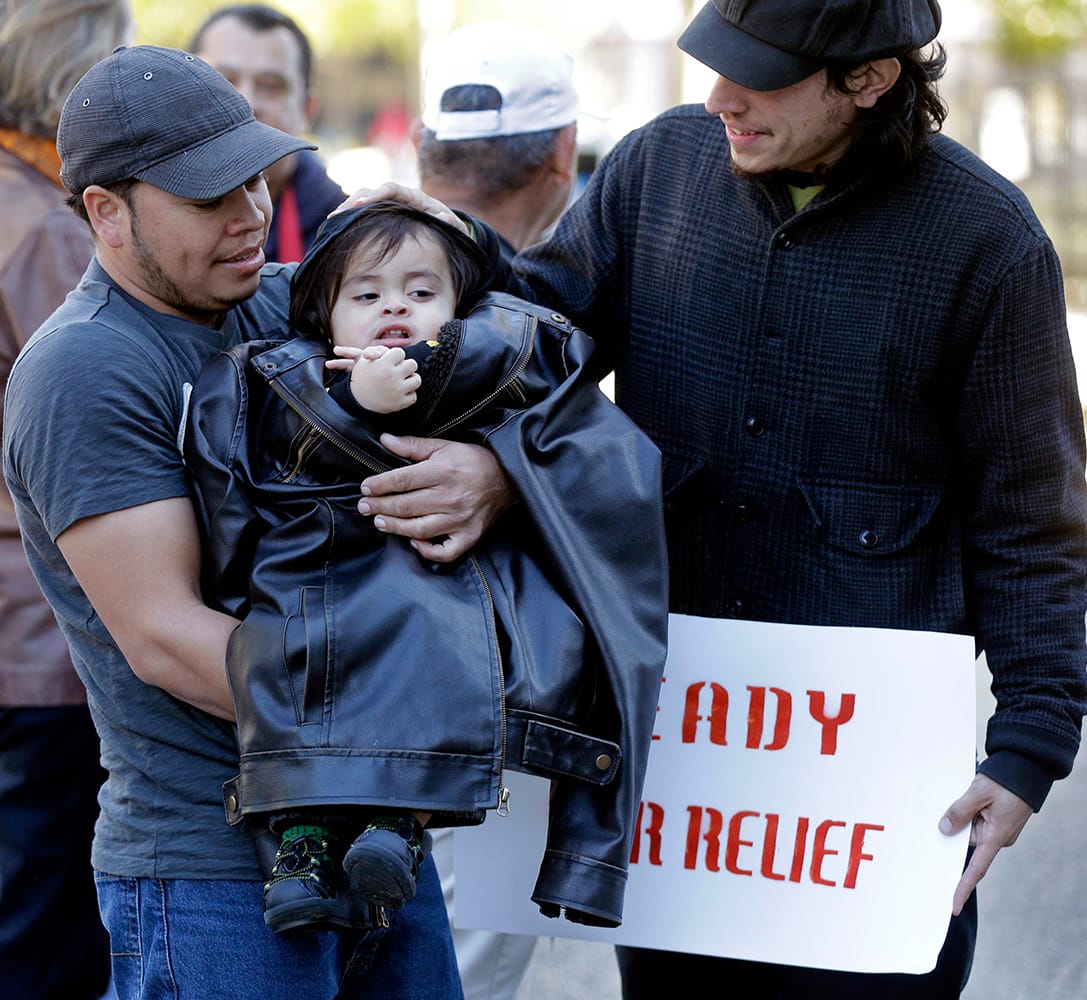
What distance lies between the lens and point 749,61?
7.36ft

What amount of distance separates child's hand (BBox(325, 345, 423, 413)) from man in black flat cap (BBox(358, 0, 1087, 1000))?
0.62 meters

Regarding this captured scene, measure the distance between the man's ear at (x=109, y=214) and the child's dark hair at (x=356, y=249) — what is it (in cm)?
30

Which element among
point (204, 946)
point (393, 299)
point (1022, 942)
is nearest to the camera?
point (204, 946)

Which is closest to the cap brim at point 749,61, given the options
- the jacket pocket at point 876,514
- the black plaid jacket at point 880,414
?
the black plaid jacket at point 880,414

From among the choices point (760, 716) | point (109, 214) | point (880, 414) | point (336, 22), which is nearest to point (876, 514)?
point (880, 414)

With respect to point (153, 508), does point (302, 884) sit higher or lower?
lower

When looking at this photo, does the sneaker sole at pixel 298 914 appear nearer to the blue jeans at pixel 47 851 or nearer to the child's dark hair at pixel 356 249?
the child's dark hair at pixel 356 249

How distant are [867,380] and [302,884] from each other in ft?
3.97

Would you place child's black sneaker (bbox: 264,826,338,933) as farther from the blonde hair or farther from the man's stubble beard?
the blonde hair

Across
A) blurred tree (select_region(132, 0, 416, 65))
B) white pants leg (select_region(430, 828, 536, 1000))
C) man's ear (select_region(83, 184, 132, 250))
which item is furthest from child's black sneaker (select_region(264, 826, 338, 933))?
blurred tree (select_region(132, 0, 416, 65))

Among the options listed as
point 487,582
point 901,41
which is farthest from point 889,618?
point 901,41

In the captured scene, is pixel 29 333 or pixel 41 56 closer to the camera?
pixel 29 333

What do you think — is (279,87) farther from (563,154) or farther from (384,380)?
(384,380)

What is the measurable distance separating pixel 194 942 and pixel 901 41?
5.81 feet
